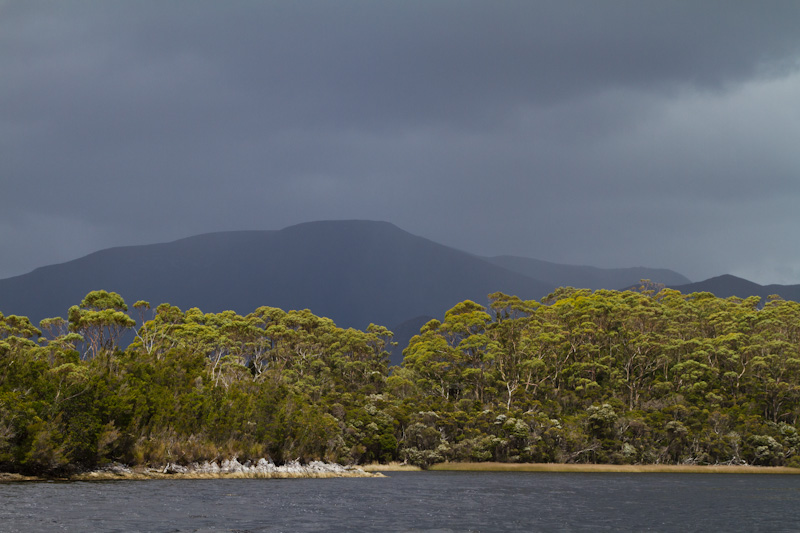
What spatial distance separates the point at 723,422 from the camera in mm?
99250

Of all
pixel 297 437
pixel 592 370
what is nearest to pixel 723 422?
pixel 592 370

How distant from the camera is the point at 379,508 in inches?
1650

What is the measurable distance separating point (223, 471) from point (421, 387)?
53.2m

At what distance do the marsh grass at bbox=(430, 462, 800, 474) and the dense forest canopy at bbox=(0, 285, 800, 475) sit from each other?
1601 mm

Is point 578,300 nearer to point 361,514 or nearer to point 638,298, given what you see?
point 638,298

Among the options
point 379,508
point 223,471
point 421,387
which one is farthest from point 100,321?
point 421,387

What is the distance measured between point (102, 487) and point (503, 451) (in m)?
63.4

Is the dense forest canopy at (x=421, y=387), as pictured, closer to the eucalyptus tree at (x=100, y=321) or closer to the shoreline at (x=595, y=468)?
the eucalyptus tree at (x=100, y=321)

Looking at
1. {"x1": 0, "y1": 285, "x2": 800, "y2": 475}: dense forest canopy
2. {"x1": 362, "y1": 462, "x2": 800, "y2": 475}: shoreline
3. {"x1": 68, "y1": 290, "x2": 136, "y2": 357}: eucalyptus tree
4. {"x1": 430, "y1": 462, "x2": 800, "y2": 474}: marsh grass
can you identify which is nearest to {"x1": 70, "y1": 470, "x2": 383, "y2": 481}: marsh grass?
{"x1": 0, "y1": 285, "x2": 800, "y2": 475}: dense forest canopy

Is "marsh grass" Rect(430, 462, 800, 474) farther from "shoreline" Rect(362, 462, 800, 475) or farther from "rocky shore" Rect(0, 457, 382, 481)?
"rocky shore" Rect(0, 457, 382, 481)

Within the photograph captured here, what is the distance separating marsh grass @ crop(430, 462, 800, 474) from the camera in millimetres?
95625

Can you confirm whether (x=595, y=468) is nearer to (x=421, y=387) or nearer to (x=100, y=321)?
(x=421, y=387)

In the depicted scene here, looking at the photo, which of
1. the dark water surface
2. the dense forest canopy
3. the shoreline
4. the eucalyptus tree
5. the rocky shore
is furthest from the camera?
the shoreline

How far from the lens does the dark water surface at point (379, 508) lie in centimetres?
3244
